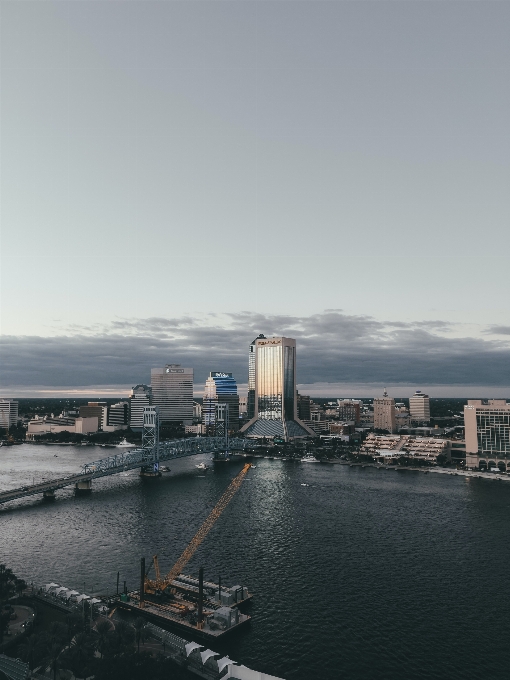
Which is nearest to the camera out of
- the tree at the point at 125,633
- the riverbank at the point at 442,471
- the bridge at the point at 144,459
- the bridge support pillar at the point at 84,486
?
the tree at the point at 125,633

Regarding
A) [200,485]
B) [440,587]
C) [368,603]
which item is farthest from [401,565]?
[200,485]

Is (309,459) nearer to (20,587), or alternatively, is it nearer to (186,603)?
(186,603)

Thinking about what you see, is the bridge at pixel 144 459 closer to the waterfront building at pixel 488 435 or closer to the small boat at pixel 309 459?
the small boat at pixel 309 459

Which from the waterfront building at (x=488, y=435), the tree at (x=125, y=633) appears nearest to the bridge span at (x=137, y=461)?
the tree at (x=125, y=633)

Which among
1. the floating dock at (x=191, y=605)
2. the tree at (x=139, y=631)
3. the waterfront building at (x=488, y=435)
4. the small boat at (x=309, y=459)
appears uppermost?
the waterfront building at (x=488, y=435)

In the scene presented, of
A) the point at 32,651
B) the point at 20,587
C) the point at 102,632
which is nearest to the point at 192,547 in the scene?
the point at 20,587

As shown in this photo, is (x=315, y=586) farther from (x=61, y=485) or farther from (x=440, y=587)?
(x=61, y=485)
